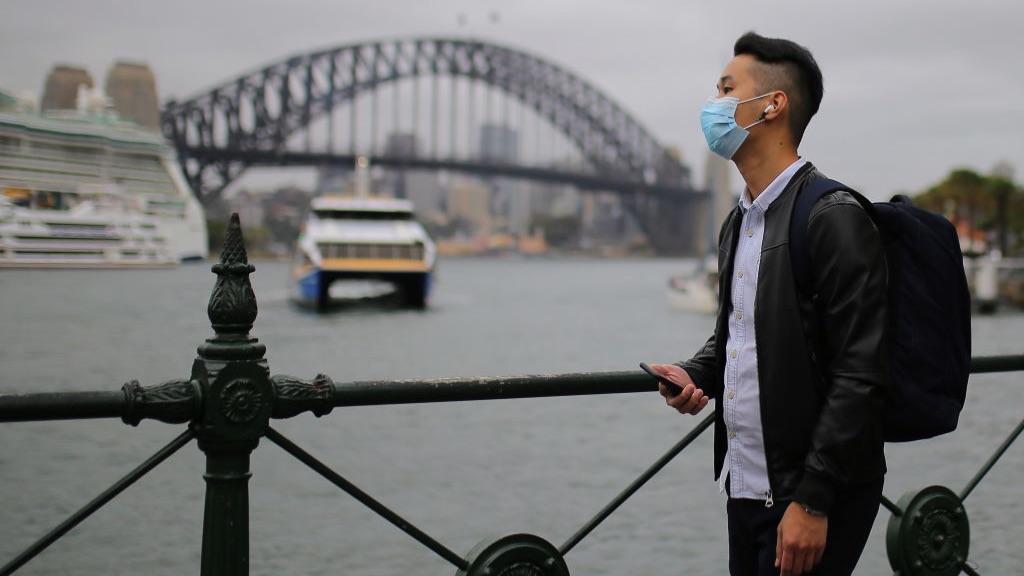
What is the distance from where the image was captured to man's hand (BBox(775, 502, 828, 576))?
1793 millimetres

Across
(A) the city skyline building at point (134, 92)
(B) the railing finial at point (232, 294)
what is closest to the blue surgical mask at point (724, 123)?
(B) the railing finial at point (232, 294)

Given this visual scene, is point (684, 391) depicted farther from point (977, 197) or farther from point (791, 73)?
point (977, 197)

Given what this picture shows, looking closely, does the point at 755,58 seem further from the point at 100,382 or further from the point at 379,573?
the point at 100,382

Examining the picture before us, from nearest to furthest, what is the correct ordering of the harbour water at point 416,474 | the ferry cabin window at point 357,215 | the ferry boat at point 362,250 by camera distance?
1. the harbour water at point 416,474
2. the ferry boat at point 362,250
3. the ferry cabin window at point 357,215

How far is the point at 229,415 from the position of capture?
203 cm

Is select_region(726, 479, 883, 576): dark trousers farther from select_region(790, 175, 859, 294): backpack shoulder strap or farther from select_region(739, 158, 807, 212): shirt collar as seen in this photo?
select_region(739, 158, 807, 212): shirt collar

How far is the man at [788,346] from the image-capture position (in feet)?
5.75

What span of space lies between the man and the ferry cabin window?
3841 centimetres

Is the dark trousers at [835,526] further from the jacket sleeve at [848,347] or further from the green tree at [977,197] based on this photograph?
the green tree at [977,197]

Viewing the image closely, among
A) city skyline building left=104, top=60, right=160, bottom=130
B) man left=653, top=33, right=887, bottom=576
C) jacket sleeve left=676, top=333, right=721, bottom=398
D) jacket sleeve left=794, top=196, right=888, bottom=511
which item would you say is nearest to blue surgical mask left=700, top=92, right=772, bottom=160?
man left=653, top=33, right=887, bottom=576

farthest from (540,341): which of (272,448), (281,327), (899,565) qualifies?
(899,565)

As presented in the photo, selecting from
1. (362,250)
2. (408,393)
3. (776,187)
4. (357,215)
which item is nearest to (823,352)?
(776,187)

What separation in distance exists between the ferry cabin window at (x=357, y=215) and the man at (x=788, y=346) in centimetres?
3841

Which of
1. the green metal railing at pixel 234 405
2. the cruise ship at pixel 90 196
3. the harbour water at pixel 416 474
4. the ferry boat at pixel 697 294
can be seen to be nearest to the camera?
the green metal railing at pixel 234 405
